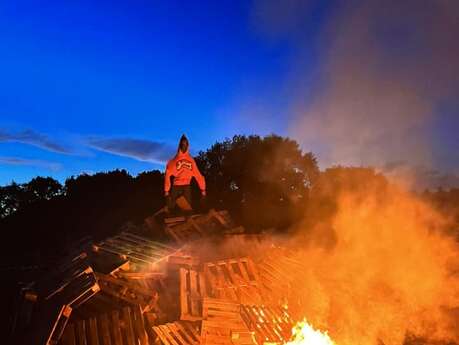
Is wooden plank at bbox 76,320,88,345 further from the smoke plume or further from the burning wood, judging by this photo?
the smoke plume

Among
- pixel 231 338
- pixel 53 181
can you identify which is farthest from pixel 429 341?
pixel 53 181

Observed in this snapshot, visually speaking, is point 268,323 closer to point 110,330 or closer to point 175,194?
point 110,330

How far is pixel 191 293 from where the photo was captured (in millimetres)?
7992

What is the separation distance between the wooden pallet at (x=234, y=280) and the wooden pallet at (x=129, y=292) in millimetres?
1590

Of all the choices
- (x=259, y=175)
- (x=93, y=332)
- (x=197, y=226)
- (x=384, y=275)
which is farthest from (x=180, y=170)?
(x=259, y=175)

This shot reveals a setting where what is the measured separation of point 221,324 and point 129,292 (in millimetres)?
1967

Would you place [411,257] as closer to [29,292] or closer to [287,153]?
[29,292]

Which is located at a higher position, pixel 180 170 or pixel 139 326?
pixel 180 170

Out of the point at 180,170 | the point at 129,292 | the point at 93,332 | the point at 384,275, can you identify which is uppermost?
the point at 180,170

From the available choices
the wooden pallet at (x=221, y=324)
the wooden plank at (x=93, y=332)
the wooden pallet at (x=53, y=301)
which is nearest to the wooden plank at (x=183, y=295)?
the wooden pallet at (x=221, y=324)

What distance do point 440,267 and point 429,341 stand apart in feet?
7.56

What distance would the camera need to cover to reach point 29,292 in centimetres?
659

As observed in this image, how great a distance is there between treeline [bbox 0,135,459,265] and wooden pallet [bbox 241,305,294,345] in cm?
653

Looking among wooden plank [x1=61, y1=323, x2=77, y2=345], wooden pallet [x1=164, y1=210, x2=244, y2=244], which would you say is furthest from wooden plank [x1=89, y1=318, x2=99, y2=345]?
wooden pallet [x1=164, y1=210, x2=244, y2=244]
